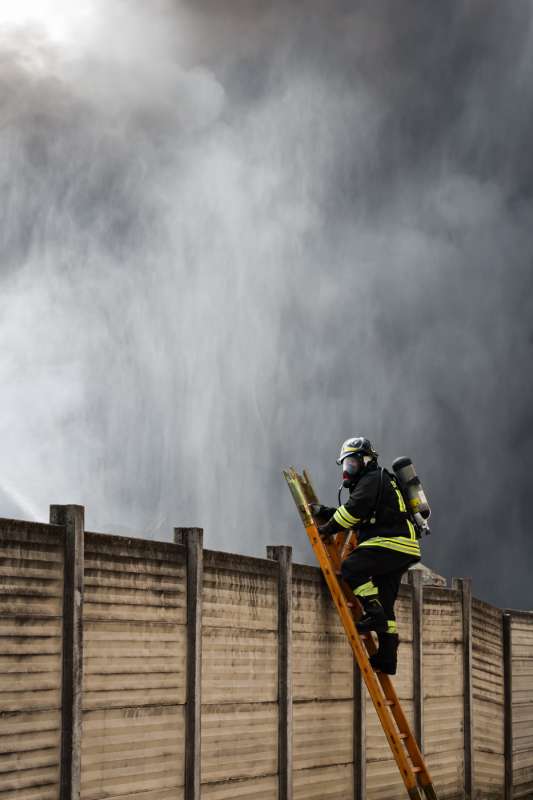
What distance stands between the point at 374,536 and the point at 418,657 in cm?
303

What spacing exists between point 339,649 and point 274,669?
1393 millimetres

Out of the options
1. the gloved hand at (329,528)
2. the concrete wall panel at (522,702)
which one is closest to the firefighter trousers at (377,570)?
the gloved hand at (329,528)

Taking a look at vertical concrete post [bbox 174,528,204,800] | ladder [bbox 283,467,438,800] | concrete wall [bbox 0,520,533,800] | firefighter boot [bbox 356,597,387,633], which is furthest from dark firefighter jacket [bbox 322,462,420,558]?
vertical concrete post [bbox 174,528,204,800]

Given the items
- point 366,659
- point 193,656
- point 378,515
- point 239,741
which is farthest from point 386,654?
point 193,656

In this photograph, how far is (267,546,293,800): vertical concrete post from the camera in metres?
12.2

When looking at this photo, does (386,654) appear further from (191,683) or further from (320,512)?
(191,683)

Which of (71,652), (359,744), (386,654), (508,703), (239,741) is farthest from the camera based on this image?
(508,703)

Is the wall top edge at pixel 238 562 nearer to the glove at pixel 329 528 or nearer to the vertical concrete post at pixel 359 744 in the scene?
the glove at pixel 329 528

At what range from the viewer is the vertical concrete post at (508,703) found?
60.4 feet

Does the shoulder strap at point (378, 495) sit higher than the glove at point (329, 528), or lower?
higher

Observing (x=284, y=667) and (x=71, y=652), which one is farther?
(x=284, y=667)

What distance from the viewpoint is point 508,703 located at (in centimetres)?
1875

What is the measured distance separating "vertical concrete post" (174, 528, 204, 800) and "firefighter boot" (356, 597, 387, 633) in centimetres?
221

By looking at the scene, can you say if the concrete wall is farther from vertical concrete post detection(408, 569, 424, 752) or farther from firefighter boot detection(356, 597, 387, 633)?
firefighter boot detection(356, 597, 387, 633)
